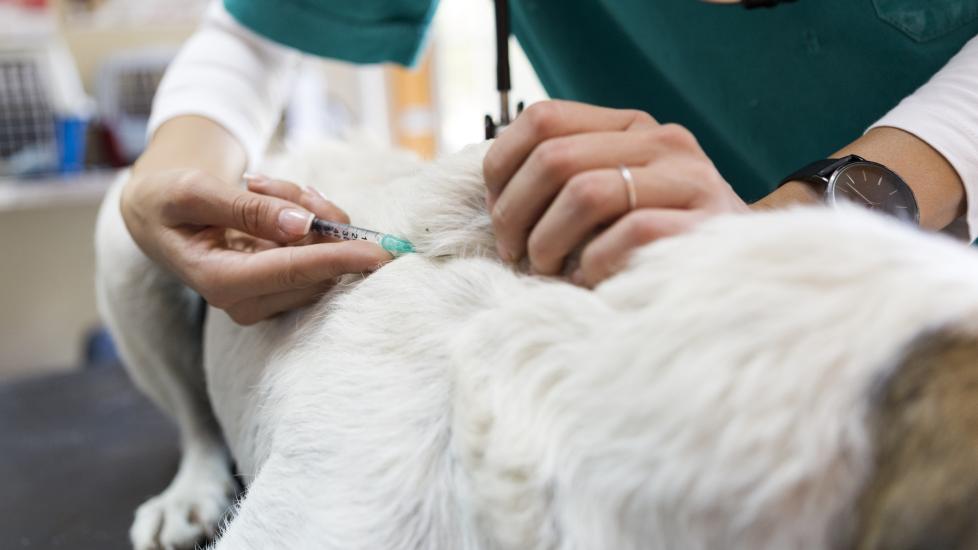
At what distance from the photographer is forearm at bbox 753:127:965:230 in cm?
61

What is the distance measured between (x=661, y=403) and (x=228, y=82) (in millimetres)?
795

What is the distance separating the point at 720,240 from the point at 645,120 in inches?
5.3

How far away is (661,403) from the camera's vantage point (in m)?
0.35

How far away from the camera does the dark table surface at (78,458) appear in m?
0.96

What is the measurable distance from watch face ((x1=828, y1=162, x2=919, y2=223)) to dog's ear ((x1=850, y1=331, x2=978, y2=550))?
0.25 m

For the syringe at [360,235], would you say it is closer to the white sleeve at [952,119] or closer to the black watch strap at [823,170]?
the black watch strap at [823,170]

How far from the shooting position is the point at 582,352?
0.40m

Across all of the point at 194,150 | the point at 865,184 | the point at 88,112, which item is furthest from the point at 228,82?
the point at 88,112

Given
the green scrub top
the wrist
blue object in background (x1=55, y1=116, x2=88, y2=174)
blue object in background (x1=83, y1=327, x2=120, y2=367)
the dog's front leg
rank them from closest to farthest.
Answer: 1. the wrist
2. the green scrub top
3. the dog's front leg
4. blue object in background (x1=55, y1=116, x2=88, y2=174)
5. blue object in background (x1=83, y1=327, x2=120, y2=367)

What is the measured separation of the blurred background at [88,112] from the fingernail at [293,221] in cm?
147

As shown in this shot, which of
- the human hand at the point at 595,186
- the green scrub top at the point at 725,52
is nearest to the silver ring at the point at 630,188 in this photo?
the human hand at the point at 595,186

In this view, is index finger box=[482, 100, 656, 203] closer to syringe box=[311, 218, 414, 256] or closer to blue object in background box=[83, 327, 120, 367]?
syringe box=[311, 218, 414, 256]

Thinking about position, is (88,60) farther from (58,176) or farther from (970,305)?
(970,305)

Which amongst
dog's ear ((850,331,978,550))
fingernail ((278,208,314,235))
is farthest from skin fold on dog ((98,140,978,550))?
fingernail ((278,208,314,235))
